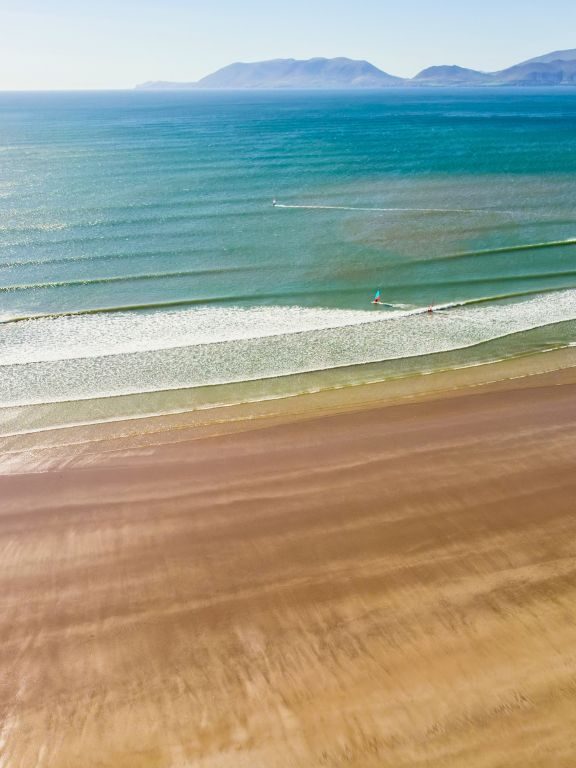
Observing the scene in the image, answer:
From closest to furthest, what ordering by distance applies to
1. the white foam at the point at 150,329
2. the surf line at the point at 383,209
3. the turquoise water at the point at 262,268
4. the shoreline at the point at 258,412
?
1. the shoreline at the point at 258,412
2. the turquoise water at the point at 262,268
3. the white foam at the point at 150,329
4. the surf line at the point at 383,209

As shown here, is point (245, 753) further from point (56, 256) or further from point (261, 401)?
point (56, 256)

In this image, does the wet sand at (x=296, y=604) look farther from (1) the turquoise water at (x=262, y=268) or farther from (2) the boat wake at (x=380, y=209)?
(2) the boat wake at (x=380, y=209)

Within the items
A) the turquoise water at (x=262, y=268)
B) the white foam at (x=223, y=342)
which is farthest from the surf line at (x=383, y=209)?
the white foam at (x=223, y=342)

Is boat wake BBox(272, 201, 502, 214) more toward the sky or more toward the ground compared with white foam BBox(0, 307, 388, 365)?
more toward the sky

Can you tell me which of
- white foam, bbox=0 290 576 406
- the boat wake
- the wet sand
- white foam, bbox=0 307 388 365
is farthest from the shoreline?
the boat wake

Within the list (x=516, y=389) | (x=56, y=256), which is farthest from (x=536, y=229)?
(x=56, y=256)

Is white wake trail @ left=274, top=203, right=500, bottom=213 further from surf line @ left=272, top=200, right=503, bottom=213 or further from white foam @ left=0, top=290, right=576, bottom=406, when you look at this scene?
white foam @ left=0, top=290, right=576, bottom=406

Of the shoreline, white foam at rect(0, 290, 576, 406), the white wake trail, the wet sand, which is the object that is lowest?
the wet sand
